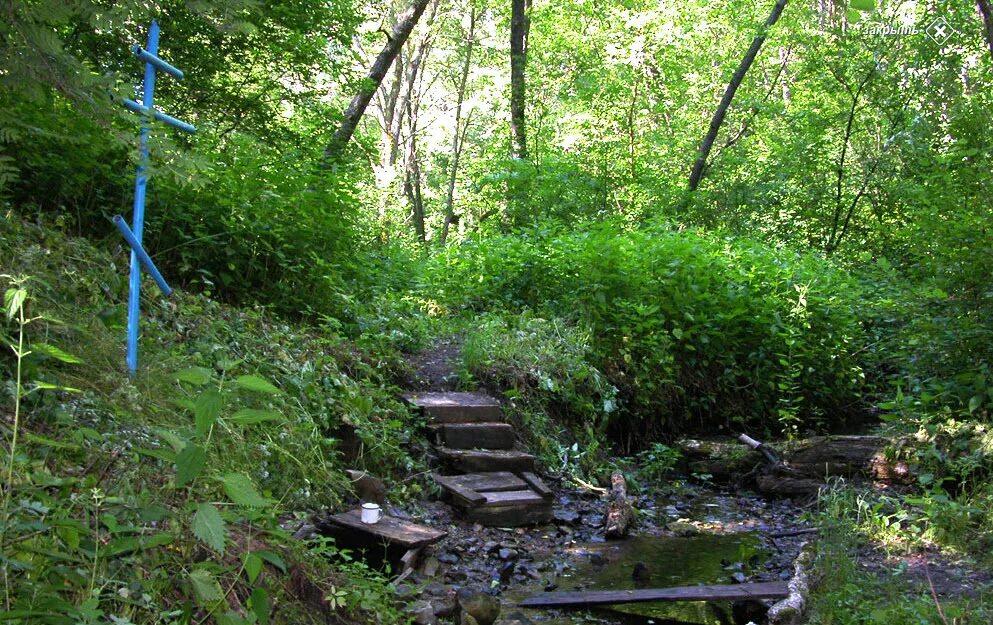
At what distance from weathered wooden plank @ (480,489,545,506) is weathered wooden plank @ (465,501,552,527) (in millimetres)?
23

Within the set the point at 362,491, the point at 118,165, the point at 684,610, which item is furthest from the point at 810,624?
the point at 118,165

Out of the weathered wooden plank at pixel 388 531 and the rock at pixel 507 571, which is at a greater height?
the weathered wooden plank at pixel 388 531

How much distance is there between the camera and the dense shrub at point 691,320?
9241 mm

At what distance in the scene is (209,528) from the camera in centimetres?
262

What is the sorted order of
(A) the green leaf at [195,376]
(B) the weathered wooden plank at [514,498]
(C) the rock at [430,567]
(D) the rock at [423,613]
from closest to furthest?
1. (A) the green leaf at [195,376]
2. (D) the rock at [423,613]
3. (C) the rock at [430,567]
4. (B) the weathered wooden plank at [514,498]

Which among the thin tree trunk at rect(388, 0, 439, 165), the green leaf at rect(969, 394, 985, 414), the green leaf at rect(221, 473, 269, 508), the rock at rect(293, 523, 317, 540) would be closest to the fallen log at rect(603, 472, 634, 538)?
the rock at rect(293, 523, 317, 540)

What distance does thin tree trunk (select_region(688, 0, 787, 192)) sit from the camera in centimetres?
1605

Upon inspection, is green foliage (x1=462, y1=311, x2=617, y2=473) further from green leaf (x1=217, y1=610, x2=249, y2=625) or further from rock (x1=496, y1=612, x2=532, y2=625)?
green leaf (x1=217, y1=610, x2=249, y2=625)

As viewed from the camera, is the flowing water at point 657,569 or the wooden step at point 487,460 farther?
the wooden step at point 487,460

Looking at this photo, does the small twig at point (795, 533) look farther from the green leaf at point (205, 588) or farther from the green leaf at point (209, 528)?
the green leaf at point (209, 528)

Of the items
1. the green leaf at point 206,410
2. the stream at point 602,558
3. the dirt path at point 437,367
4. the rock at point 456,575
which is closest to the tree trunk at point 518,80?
the dirt path at point 437,367

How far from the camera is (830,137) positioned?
1650 centimetres

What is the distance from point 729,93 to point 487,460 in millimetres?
11778

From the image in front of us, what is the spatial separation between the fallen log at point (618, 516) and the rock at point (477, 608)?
2.10m
